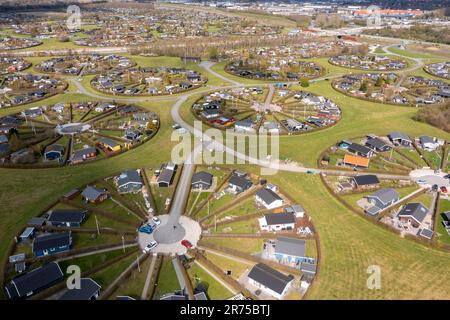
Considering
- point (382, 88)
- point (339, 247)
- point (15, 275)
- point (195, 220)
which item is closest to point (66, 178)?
point (15, 275)

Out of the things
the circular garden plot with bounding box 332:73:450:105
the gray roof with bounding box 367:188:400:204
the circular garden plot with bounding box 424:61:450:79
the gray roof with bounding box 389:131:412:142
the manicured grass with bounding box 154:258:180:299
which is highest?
the circular garden plot with bounding box 424:61:450:79

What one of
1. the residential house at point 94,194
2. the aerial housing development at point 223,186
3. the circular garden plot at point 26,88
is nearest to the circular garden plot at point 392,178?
the aerial housing development at point 223,186

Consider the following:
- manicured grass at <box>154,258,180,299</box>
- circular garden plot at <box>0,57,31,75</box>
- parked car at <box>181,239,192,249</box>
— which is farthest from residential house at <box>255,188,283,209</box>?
circular garden plot at <box>0,57,31,75</box>

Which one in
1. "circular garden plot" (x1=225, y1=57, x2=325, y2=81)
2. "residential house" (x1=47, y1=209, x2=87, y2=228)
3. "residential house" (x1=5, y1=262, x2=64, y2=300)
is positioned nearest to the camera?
"residential house" (x1=5, y1=262, x2=64, y2=300)

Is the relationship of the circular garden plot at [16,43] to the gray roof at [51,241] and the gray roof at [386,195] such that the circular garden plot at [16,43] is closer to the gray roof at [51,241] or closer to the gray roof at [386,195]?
the gray roof at [51,241]

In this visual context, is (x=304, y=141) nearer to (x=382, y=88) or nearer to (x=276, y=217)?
(x=276, y=217)

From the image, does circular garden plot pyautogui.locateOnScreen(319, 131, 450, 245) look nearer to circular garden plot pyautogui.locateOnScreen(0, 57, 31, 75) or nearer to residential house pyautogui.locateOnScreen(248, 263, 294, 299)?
residential house pyautogui.locateOnScreen(248, 263, 294, 299)
